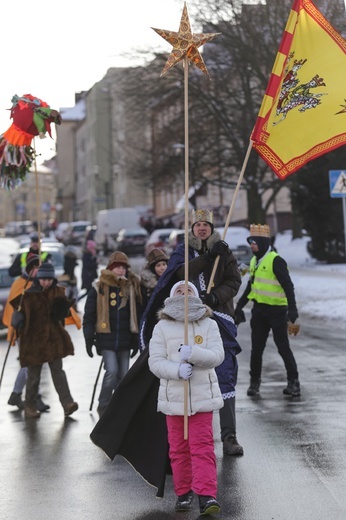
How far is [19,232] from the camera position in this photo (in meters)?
111

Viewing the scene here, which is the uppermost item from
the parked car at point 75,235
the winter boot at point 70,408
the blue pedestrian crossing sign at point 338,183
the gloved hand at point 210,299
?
the blue pedestrian crossing sign at point 338,183

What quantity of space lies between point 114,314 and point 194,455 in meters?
4.54

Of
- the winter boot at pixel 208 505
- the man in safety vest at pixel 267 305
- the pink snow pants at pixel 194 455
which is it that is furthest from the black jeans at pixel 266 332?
the winter boot at pixel 208 505

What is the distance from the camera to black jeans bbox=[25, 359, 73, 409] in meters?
12.2

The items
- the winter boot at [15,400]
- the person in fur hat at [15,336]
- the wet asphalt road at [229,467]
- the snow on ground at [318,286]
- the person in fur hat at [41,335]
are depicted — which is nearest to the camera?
the wet asphalt road at [229,467]

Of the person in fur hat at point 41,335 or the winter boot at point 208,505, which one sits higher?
the person in fur hat at point 41,335

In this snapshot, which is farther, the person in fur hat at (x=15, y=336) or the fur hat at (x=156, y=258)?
the person in fur hat at (x=15, y=336)

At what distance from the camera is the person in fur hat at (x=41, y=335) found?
40.0ft

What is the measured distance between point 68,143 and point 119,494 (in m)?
153

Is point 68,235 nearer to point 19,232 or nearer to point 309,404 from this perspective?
point 19,232

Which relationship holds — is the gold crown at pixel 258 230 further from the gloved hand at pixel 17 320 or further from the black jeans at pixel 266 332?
the gloved hand at pixel 17 320

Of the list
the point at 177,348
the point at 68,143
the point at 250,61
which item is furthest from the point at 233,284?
the point at 68,143

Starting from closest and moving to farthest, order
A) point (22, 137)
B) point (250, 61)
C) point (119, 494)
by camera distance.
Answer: point (119, 494), point (22, 137), point (250, 61)

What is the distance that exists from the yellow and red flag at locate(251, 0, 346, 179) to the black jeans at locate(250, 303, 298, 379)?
3.25 m
